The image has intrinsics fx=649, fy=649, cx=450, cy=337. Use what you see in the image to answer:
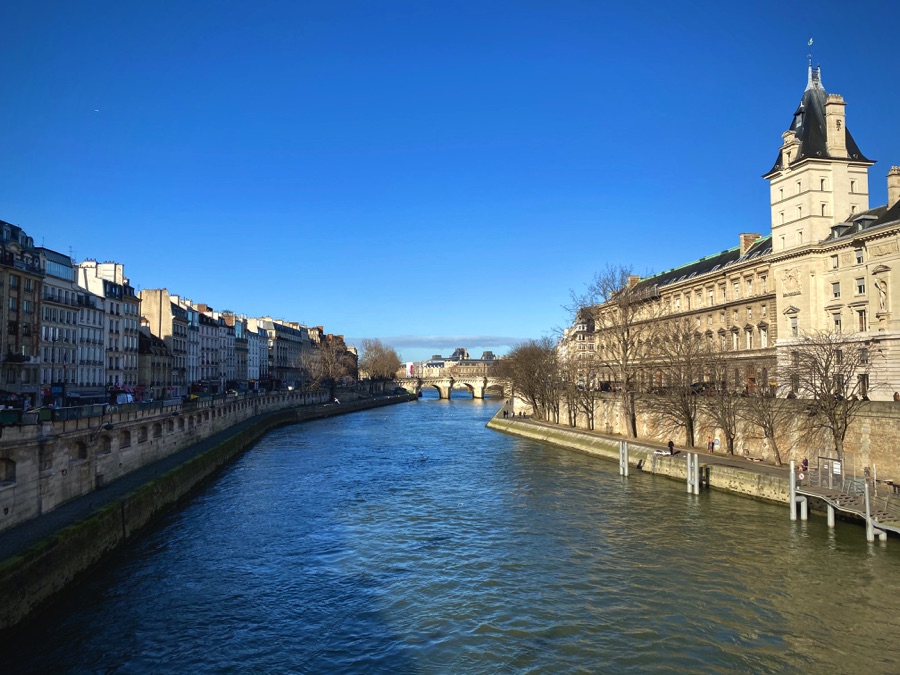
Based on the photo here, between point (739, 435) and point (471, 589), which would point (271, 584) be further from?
point (739, 435)

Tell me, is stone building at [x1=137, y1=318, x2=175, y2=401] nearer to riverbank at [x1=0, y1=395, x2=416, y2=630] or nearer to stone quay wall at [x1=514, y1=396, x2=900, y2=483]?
riverbank at [x1=0, y1=395, x2=416, y2=630]

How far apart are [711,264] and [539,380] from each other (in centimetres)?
2149

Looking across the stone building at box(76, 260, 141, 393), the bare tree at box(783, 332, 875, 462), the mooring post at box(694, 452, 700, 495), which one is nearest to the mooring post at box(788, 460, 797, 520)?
the bare tree at box(783, 332, 875, 462)

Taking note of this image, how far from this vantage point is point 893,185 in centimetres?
4075

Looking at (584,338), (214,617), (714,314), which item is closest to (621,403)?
(714,314)

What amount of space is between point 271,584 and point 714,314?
4949cm

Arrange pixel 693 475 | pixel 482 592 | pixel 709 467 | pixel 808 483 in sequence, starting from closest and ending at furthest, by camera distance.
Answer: pixel 482 592
pixel 808 483
pixel 693 475
pixel 709 467

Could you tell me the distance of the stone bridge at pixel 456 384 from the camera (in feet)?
549

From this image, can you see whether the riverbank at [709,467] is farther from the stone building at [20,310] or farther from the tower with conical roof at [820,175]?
the stone building at [20,310]

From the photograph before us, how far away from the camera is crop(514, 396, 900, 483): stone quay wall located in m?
28.5

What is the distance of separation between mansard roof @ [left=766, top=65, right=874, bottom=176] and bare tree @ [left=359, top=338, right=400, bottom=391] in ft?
391

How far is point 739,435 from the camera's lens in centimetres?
3844

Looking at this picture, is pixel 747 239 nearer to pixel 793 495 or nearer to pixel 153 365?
pixel 793 495

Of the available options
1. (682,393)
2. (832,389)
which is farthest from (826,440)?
(682,393)
